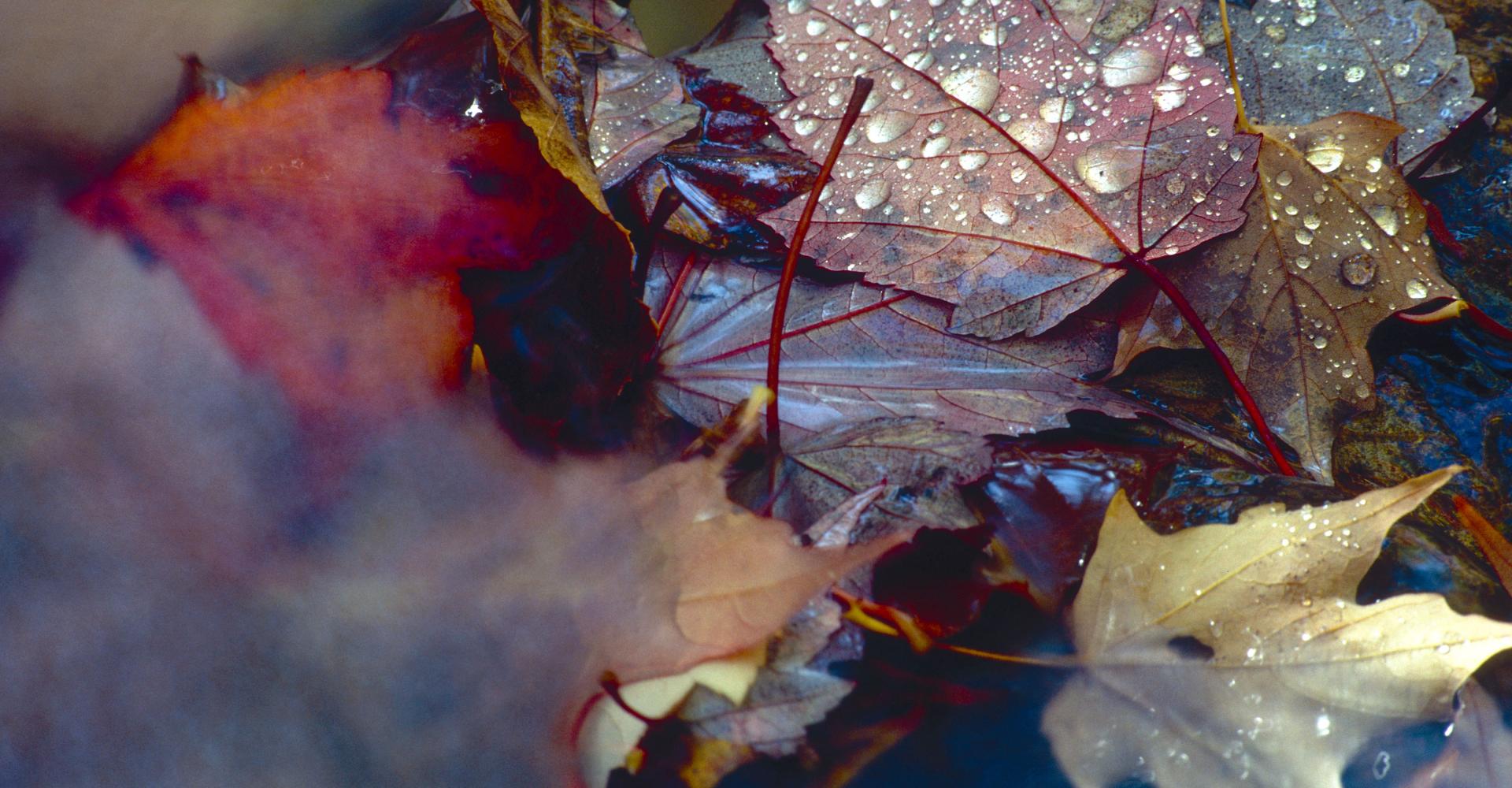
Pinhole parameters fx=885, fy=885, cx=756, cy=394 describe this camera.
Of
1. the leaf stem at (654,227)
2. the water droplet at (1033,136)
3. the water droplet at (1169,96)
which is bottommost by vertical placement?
the water droplet at (1169,96)

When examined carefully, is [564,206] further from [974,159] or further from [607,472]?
[974,159]

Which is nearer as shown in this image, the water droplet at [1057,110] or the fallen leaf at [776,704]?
the fallen leaf at [776,704]

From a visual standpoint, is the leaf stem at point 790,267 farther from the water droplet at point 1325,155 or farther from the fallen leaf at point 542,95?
the water droplet at point 1325,155

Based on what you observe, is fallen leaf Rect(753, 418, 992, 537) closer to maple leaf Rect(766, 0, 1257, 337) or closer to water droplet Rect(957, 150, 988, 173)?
maple leaf Rect(766, 0, 1257, 337)

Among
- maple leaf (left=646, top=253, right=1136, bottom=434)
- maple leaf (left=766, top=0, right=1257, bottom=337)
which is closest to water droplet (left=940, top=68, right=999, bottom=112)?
maple leaf (left=766, top=0, right=1257, bottom=337)

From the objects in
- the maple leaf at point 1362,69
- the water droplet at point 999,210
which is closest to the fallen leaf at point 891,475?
the water droplet at point 999,210

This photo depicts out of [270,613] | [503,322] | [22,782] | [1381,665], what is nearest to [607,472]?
[503,322]
